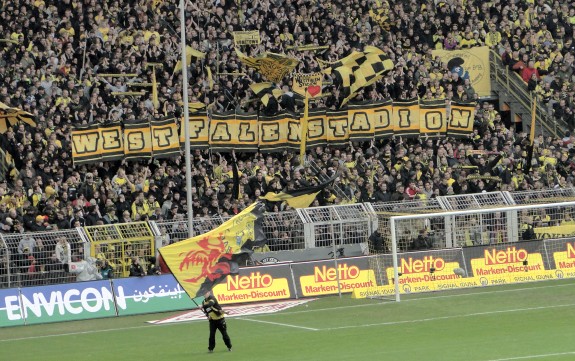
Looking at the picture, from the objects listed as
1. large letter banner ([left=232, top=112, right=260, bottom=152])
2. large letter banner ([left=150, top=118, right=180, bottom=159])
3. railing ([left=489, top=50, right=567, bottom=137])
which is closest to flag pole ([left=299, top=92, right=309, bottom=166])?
large letter banner ([left=232, top=112, right=260, bottom=152])

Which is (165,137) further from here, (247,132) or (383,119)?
(383,119)

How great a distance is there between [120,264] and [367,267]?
22.1ft

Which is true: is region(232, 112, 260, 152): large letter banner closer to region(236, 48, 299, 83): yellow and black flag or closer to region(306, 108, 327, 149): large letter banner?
region(236, 48, 299, 83): yellow and black flag

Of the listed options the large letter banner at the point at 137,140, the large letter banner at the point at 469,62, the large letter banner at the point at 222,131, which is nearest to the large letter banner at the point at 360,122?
the large letter banner at the point at 222,131

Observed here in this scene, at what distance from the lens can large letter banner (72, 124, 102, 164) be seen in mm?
37500

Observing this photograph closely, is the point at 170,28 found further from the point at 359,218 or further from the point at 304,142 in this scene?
the point at 359,218

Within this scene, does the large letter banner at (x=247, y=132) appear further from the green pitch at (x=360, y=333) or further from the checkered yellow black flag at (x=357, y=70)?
the green pitch at (x=360, y=333)

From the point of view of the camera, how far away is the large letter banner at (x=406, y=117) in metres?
43.4

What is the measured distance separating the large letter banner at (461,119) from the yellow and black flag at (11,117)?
14.9 metres

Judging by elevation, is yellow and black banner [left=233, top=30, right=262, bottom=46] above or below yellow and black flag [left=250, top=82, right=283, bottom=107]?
above

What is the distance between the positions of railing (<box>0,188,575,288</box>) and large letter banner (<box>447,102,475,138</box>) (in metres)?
5.82

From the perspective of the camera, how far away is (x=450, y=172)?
41.0 meters

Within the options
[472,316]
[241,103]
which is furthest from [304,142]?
[472,316]

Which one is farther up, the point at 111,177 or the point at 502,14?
the point at 502,14
